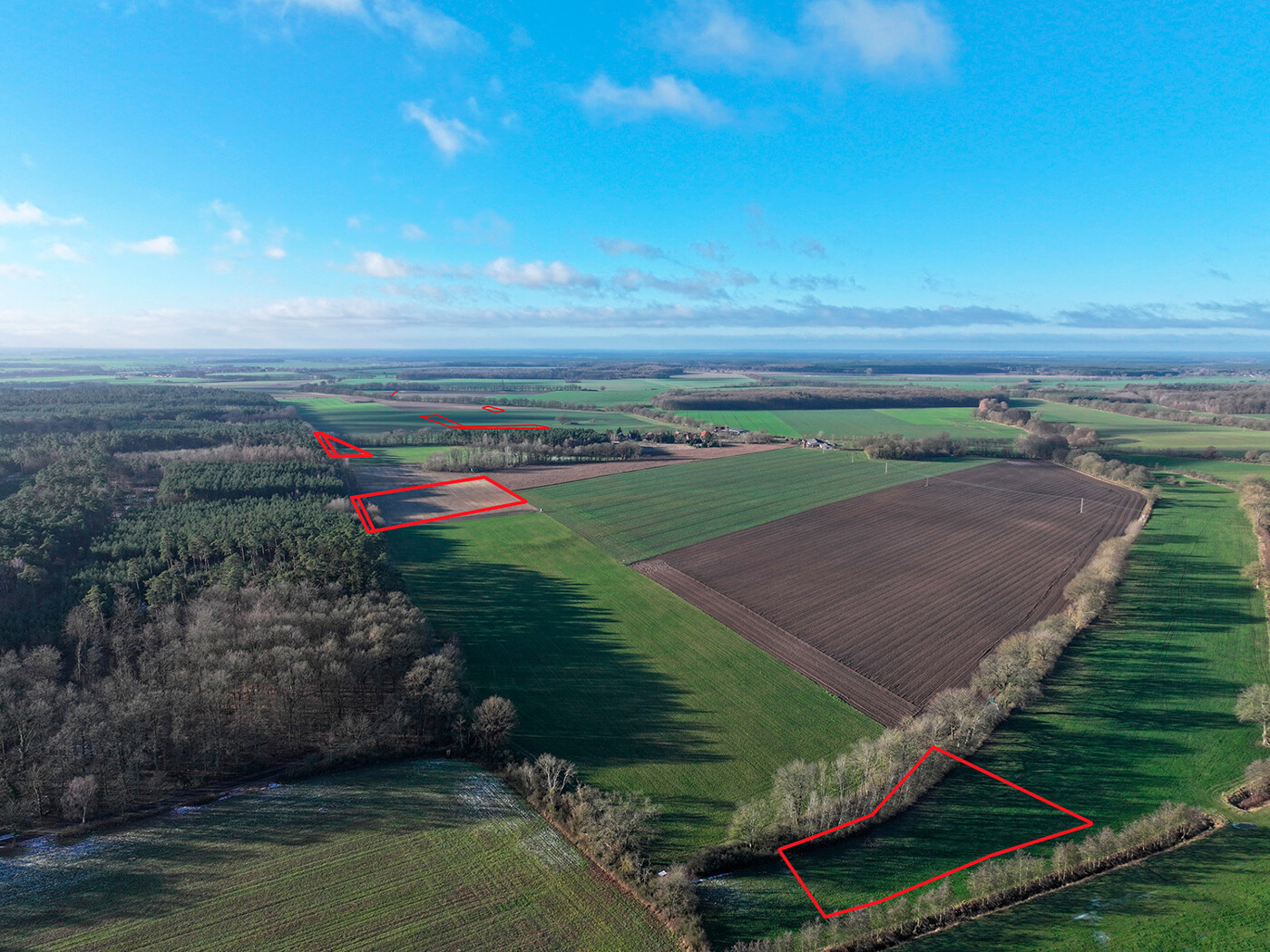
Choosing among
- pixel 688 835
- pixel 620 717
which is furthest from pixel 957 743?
pixel 620 717

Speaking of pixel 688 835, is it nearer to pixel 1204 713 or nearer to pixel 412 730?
pixel 412 730

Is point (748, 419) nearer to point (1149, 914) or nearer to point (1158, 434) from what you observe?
point (1158, 434)

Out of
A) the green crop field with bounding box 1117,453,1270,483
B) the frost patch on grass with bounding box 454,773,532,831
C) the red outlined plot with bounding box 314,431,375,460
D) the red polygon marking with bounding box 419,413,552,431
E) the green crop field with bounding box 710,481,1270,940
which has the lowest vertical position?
the frost patch on grass with bounding box 454,773,532,831

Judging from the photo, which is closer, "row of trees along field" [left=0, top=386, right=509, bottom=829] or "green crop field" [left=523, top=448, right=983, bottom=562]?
"row of trees along field" [left=0, top=386, right=509, bottom=829]

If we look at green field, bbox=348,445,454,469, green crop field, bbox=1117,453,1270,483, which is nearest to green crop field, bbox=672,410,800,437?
green crop field, bbox=1117,453,1270,483

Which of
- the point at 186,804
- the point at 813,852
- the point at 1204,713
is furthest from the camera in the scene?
the point at 1204,713

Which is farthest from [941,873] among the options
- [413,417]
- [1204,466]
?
[413,417]

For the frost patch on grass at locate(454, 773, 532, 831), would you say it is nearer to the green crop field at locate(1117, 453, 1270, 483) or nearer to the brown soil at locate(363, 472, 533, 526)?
the brown soil at locate(363, 472, 533, 526)
